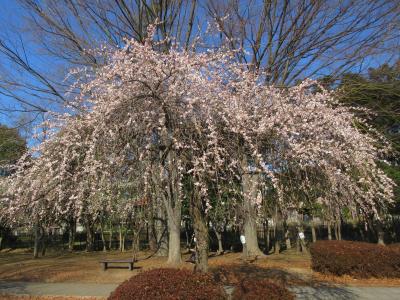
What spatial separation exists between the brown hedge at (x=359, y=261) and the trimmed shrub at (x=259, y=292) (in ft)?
22.5

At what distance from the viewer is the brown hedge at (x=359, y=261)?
11.1 metres

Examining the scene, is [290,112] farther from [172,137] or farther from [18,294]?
[18,294]

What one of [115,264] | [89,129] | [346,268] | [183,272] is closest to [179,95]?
[89,129]

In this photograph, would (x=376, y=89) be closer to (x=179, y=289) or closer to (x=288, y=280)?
(x=288, y=280)

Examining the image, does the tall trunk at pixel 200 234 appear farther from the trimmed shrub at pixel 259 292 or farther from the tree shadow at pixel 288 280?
the tree shadow at pixel 288 280

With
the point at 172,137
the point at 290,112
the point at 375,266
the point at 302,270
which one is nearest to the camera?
the point at 172,137

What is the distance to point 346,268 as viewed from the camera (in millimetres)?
11281

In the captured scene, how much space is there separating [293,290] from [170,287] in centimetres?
→ 563

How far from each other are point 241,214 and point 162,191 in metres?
1.31

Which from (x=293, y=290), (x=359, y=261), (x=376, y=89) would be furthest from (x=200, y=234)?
(x=376, y=89)

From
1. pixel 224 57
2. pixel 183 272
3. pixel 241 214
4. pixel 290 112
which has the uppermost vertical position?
pixel 224 57

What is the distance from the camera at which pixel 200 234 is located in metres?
6.17

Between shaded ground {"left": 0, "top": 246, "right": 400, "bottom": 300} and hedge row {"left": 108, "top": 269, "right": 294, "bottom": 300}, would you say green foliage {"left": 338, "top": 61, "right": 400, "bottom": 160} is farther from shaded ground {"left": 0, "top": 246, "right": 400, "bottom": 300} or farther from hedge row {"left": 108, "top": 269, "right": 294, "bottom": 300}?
hedge row {"left": 108, "top": 269, "right": 294, "bottom": 300}

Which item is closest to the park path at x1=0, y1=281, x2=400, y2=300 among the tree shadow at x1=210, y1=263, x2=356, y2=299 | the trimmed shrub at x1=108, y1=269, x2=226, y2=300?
the tree shadow at x1=210, y1=263, x2=356, y2=299
